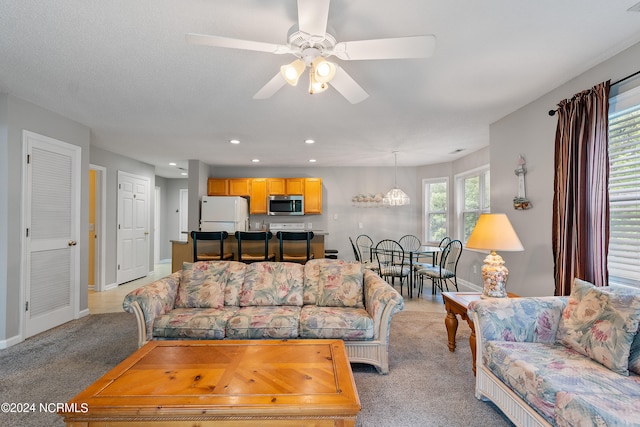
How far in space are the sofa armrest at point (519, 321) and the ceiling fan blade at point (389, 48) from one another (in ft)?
5.35

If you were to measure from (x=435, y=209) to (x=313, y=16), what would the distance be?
5.58 m

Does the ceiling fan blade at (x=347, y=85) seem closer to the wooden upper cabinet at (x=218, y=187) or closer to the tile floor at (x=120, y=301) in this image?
the tile floor at (x=120, y=301)

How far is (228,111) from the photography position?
3299mm

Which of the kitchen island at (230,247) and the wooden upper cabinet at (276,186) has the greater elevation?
the wooden upper cabinet at (276,186)

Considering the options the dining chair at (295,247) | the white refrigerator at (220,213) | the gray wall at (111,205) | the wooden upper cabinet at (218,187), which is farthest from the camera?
the wooden upper cabinet at (218,187)

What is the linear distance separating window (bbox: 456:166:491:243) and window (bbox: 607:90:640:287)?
8.79ft

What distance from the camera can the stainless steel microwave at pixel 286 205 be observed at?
20.5 feet

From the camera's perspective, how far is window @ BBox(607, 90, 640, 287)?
6.76 feet

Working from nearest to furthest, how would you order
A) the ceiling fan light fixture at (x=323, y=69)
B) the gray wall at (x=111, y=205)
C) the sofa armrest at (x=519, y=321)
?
1. the ceiling fan light fixture at (x=323, y=69)
2. the sofa armrest at (x=519, y=321)
3. the gray wall at (x=111, y=205)

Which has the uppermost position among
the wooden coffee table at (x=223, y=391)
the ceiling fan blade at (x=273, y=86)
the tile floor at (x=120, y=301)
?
the ceiling fan blade at (x=273, y=86)

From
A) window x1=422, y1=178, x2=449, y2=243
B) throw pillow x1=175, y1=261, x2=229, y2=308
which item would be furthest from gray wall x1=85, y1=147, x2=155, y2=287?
window x1=422, y1=178, x2=449, y2=243

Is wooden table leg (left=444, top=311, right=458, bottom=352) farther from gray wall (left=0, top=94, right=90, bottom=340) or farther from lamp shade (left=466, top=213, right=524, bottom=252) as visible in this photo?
gray wall (left=0, top=94, right=90, bottom=340)

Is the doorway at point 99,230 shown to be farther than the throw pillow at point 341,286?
Yes

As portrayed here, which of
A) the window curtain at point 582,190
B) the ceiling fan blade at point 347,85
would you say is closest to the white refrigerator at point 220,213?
the ceiling fan blade at point 347,85
